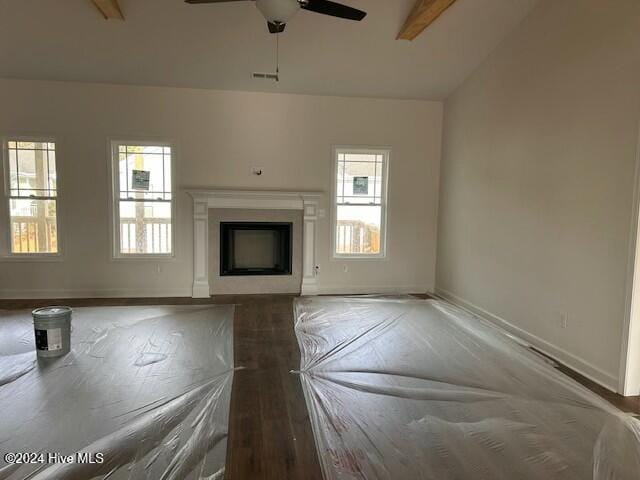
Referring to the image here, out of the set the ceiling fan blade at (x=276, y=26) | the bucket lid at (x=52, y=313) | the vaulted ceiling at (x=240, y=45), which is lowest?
the bucket lid at (x=52, y=313)

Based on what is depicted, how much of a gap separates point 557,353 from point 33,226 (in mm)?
6253

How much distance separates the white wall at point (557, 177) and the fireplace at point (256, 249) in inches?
97.7

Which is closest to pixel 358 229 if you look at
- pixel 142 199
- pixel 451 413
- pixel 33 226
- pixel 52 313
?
pixel 142 199

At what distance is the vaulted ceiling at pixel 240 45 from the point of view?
4336 mm

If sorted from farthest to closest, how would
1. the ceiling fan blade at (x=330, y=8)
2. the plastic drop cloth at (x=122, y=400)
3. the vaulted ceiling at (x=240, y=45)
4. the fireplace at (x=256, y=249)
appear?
the fireplace at (x=256, y=249) → the vaulted ceiling at (x=240, y=45) → the ceiling fan blade at (x=330, y=8) → the plastic drop cloth at (x=122, y=400)

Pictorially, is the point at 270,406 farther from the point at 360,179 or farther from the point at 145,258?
the point at 360,179

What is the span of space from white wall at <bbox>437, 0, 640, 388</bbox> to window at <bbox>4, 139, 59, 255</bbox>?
213 inches

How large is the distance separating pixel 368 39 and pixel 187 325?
3.68 m

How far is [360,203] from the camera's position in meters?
6.32

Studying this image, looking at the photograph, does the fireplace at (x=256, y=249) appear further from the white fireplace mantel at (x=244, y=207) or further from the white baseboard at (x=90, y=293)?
the white baseboard at (x=90, y=293)

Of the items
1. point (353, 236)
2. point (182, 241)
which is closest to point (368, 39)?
point (353, 236)

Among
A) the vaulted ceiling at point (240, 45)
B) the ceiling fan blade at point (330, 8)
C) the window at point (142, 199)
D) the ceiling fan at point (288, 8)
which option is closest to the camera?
the ceiling fan at point (288, 8)

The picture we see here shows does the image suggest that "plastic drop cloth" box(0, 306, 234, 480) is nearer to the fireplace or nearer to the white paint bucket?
the white paint bucket

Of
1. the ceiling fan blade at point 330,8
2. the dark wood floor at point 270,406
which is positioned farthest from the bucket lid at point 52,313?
the ceiling fan blade at point 330,8
